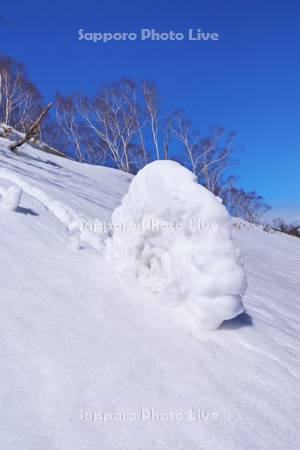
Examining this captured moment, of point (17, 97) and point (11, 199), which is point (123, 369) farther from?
point (17, 97)

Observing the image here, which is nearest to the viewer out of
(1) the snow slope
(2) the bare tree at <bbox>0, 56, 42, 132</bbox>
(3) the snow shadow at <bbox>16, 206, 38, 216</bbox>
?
(1) the snow slope

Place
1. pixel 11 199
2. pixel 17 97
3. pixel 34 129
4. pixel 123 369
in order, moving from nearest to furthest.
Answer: pixel 123 369
pixel 11 199
pixel 34 129
pixel 17 97

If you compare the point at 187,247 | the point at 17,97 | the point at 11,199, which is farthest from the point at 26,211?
the point at 17,97

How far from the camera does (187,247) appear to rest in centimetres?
187

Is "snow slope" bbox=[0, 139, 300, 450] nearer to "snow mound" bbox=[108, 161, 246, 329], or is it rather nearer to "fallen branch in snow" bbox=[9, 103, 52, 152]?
"snow mound" bbox=[108, 161, 246, 329]

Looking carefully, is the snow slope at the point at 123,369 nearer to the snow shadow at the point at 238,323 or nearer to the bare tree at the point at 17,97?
the snow shadow at the point at 238,323

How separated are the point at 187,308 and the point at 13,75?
72.4 ft

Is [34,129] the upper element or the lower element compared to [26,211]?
upper

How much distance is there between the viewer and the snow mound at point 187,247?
70.1 inches

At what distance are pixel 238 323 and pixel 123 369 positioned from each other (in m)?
0.86

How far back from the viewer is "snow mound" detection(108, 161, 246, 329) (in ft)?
5.84

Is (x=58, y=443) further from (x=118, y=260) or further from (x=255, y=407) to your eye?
(x=118, y=260)

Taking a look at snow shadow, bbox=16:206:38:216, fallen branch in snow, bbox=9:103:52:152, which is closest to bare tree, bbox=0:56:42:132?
fallen branch in snow, bbox=9:103:52:152

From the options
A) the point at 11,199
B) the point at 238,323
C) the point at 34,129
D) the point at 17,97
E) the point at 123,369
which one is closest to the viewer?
the point at 123,369
